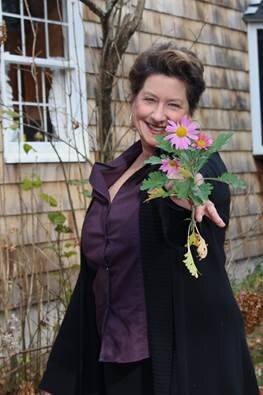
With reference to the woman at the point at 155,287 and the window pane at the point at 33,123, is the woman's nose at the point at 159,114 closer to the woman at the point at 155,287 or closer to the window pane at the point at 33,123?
the woman at the point at 155,287

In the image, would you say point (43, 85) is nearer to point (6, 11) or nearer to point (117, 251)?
point (6, 11)

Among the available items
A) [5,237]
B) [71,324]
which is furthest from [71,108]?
[71,324]

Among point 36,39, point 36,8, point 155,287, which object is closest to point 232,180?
point 155,287

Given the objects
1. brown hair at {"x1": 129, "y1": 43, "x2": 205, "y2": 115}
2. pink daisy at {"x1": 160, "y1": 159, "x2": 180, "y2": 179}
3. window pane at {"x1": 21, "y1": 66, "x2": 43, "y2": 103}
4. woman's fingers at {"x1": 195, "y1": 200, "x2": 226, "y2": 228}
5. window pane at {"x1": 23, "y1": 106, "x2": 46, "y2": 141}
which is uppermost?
window pane at {"x1": 21, "y1": 66, "x2": 43, "y2": 103}

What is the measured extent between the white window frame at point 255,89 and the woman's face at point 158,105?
18.1ft

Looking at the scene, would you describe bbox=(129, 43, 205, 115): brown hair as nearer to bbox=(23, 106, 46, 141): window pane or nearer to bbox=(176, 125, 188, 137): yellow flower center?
bbox=(176, 125, 188, 137): yellow flower center

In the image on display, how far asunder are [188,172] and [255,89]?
610cm

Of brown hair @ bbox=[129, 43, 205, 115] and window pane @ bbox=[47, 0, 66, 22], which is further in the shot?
window pane @ bbox=[47, 0, 66, 22]

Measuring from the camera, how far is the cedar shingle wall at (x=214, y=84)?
5.54 metres

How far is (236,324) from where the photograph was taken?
217cm

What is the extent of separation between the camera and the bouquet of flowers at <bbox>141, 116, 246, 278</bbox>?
1780mm

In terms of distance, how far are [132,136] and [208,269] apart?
11.8 feet

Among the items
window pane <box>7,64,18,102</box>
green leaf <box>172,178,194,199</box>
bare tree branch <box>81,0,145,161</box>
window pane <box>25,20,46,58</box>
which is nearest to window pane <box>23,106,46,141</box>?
window pane <box>7,64,18,102</box>

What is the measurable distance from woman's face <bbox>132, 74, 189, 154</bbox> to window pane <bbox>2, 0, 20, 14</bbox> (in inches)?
123
